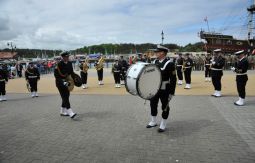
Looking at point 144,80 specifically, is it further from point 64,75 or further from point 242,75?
point 242,75

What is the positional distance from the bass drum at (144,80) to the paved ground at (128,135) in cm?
107

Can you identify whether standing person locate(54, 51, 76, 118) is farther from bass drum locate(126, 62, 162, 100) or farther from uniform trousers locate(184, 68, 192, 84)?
uniform trousers locate(184, 68, 192, 84)

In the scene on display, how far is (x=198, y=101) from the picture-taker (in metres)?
10.2

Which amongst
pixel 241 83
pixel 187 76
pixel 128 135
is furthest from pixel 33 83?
pixel 241 83

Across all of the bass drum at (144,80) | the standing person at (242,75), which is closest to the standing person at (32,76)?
the bass drum at (144,80)

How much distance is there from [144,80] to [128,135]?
1.42 metres

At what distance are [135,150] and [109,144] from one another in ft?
2.24

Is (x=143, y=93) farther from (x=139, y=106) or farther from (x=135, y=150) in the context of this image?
(x=139, y=106)

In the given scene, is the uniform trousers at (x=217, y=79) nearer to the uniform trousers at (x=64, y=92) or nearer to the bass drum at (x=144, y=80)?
the bass drum at (x=144, y=80)

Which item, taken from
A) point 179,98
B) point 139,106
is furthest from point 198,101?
point 139,106

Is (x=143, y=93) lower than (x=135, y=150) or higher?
higher

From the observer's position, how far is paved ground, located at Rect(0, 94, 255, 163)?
4957 mm

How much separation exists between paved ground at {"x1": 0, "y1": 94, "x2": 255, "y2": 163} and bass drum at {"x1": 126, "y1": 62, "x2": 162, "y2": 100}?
1068 mm

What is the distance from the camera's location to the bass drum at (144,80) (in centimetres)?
571
